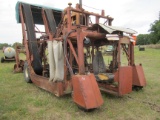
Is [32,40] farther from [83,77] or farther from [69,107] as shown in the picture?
[83,77]

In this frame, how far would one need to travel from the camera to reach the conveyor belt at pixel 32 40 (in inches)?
256

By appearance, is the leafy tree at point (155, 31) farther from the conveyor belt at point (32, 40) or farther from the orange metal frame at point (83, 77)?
the orange metal frame at point (83, 77)

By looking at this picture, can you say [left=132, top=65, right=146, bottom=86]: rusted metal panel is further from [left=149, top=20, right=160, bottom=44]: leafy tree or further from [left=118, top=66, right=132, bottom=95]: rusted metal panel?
[left=149, top=20, right=160, bottom=44]: leafy tree

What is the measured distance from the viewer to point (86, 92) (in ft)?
11.8

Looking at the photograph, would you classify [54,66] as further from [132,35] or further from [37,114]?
[132,35]

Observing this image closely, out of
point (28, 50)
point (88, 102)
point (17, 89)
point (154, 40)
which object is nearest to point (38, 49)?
point (28, 50)

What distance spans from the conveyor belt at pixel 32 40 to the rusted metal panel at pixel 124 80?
11.3 feet

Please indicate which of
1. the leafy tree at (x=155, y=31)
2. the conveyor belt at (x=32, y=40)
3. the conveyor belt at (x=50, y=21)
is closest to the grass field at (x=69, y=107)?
the conveyor belt at (x=32, y=40)

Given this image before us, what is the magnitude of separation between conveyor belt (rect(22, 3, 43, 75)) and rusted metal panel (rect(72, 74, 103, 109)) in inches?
122

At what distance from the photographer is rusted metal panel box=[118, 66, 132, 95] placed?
427 cm

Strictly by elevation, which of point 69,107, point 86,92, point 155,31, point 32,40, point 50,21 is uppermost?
point 155,31

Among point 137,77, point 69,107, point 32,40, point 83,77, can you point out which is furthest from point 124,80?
point 32,40

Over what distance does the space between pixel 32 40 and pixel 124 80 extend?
4.02 meters

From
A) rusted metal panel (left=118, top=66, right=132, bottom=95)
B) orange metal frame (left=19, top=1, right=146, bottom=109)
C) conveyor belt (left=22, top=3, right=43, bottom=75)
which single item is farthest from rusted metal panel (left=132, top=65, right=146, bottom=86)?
conveyor belt (left=22, top=3, right=43, bottom=75)
